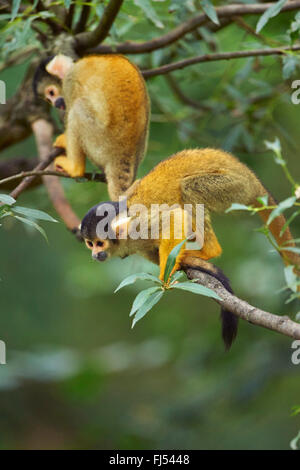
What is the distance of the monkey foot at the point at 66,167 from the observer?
3.39 metres

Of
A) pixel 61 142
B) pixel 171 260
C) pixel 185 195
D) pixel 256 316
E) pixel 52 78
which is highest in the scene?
pixel 52 78

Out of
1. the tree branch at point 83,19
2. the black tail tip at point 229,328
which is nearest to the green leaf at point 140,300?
the black tail tip at point 229,328

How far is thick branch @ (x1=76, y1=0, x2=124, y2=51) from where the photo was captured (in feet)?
8.53

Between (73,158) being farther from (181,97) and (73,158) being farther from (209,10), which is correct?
(209,10)

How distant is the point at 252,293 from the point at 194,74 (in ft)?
5.28

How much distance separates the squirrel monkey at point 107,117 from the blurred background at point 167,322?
0.38m

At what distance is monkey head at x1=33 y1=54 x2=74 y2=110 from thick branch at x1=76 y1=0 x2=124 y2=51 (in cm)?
13

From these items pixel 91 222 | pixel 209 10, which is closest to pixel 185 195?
pixel 91 222

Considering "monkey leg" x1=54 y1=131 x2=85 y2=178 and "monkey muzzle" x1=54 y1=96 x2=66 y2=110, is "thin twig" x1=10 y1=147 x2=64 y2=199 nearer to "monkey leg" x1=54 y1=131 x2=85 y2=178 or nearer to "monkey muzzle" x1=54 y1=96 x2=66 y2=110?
"monkey leg" x1=54 y1=131 x2=85 y2=178

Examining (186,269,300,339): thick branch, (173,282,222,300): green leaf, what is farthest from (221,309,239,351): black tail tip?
(173,282,222,300): green leaf

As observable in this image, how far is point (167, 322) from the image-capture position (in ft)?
18.9

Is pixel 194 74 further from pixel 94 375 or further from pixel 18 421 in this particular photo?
pixel 18 421

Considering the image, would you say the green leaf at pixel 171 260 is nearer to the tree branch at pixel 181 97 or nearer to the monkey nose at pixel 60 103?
the monkey nose at pixel 60 103

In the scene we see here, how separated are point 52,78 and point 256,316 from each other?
2.30m
